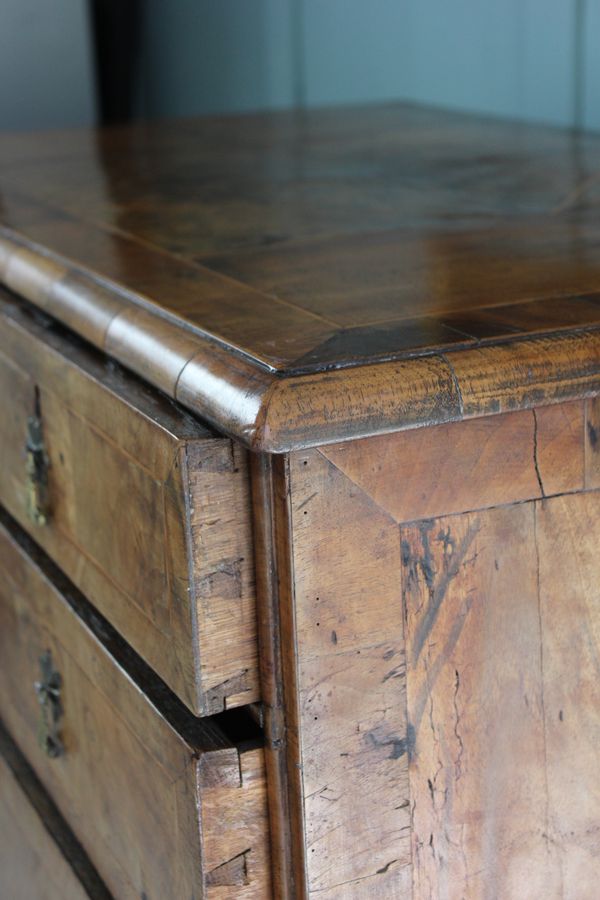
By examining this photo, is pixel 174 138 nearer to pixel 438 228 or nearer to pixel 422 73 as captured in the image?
pixel 422 73

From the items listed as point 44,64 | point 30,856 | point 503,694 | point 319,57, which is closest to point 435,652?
point 503,694

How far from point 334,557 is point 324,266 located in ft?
0.73

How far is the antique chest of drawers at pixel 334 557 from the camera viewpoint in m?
0.48

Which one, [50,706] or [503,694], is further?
[50,706]

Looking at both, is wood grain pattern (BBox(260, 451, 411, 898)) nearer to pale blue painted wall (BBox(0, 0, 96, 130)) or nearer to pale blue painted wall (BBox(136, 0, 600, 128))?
pale blue painted wall (BBox(136, 0, 600, 128))

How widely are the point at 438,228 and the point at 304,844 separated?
39 cm

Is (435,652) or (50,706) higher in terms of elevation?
(435,652)

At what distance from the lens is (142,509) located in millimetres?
548

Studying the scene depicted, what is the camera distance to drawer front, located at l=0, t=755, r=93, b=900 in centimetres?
80

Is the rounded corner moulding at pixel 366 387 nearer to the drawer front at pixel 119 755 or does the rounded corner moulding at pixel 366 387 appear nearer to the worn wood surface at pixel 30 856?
the drawer front at pixel 119 755

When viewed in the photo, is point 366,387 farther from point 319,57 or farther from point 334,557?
point 319,57

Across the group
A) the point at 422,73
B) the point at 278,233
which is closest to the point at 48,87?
the point at 422,73

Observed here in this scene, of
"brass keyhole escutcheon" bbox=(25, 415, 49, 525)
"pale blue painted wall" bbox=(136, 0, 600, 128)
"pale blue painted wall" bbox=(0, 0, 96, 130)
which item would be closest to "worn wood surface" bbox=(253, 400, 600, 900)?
"brass keyhole escutcheon" bbox=(25, 415, 49, 525)

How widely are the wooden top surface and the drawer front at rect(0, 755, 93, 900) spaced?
1.20ft
